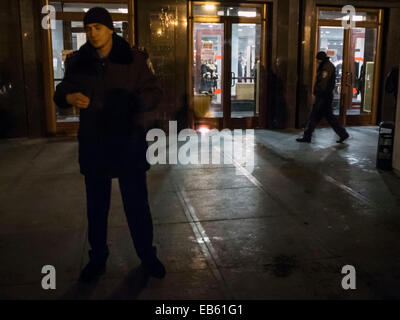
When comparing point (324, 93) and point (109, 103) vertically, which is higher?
point (109, 103)

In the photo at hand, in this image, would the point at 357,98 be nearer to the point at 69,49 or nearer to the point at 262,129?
the point at 262,129

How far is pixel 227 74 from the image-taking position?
37.9 feet

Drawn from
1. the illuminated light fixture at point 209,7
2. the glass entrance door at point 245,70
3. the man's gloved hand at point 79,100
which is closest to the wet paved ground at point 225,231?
the man's gloved hand at point 79,100

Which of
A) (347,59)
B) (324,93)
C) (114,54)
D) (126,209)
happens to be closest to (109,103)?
(114,54)

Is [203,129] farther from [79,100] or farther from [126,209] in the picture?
[79,100]

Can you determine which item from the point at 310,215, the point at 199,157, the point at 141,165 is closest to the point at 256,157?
the point at 199,157

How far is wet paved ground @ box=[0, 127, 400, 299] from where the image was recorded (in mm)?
3535

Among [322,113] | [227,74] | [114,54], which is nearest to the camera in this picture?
[114,54]

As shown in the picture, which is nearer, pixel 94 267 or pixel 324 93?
pixel 94 267

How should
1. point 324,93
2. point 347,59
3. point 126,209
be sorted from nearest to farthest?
point 126,209 < point 324,93 < point 347,59

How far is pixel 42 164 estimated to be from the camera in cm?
784

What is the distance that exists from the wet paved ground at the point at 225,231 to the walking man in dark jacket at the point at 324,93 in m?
1.83

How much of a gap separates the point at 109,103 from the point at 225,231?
1985mm

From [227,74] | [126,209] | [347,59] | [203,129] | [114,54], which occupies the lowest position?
[203,129]
